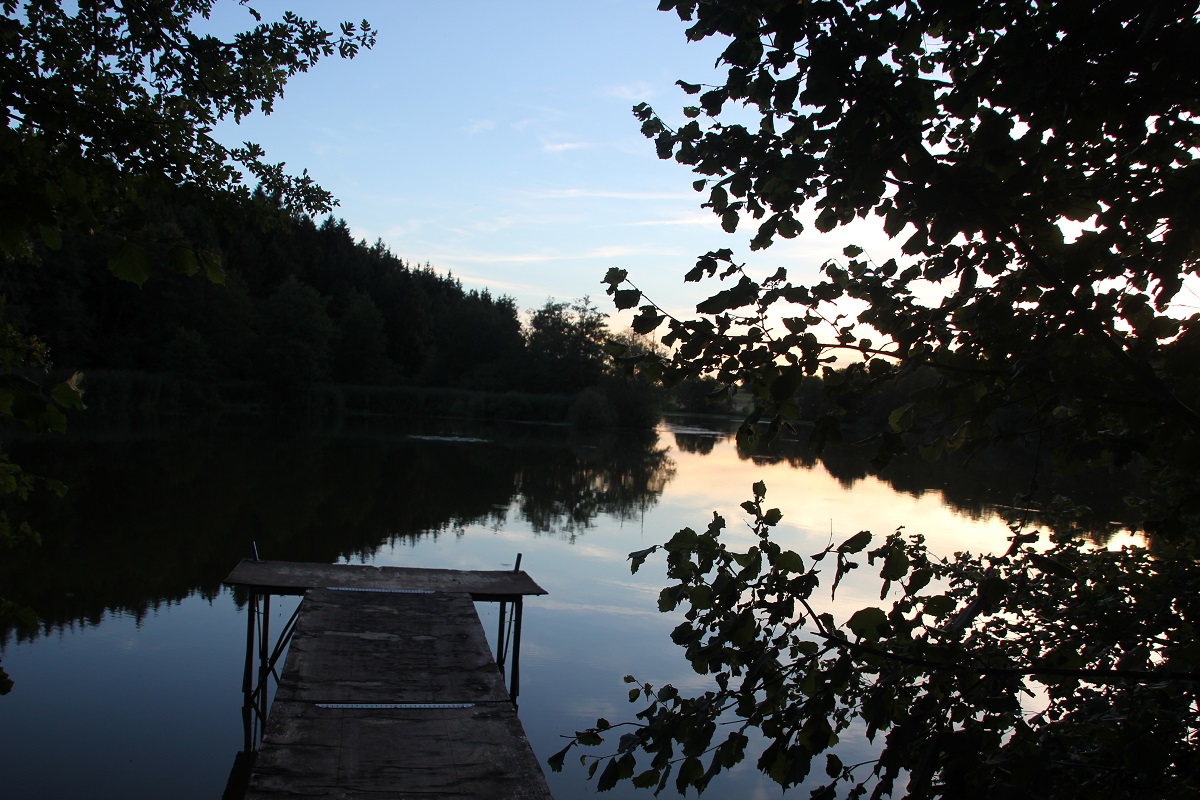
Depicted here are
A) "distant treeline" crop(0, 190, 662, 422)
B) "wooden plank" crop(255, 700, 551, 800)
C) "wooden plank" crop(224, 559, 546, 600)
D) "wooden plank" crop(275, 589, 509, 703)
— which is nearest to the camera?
"wooden plank" crop(255, 700, 551, 800)

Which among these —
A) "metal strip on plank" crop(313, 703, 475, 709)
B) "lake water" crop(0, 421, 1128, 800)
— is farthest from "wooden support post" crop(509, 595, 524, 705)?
"metal strip on plank" crop(313, 703, 475, 709)

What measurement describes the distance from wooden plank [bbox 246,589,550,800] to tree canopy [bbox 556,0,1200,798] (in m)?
2.36

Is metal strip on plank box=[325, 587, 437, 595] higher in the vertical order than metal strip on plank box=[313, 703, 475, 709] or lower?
lower

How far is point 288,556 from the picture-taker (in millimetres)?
12031

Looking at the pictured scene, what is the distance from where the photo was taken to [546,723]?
23.7 ft

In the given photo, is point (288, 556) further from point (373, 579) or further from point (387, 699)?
point (387, 699)

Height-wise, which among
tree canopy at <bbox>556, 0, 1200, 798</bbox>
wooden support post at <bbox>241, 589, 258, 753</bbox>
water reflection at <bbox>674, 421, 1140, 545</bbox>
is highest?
tree canopy at <bbox>556, 0, 1200, 798</bbox>

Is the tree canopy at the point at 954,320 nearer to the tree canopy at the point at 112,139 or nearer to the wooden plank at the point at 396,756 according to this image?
the tree canopy at the point at 112,139

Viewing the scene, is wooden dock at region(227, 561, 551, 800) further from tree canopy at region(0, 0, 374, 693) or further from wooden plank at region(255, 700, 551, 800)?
tree canopy at region(0, 0, 374, 693)

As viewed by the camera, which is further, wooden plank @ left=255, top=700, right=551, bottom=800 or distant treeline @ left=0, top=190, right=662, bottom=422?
distant treeline @ left=0, top=190, right=662, bottom=422

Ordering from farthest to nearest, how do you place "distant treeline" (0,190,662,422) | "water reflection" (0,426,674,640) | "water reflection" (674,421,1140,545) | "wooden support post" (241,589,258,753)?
"distant treeline" (0,190,662,422) → "water reflection" (674,421,1140,545) → "water reflection" (0,426,674,640) → "wooden support post" (241,589,258,753)

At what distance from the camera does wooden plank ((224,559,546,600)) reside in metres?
7.31

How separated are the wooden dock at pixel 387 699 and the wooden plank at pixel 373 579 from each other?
0.06 ft

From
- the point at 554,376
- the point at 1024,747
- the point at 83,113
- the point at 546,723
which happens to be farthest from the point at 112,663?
the point at 554,376
